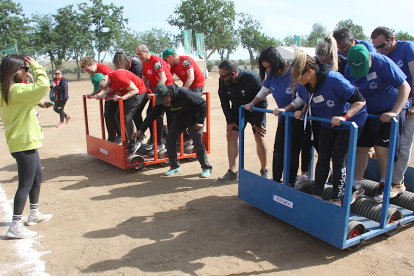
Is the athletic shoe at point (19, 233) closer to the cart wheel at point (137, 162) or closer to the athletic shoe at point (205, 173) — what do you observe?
the cart wheel at point (137, 162)

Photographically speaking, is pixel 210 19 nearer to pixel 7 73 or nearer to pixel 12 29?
pixel 12 29

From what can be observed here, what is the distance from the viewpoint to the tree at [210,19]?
4562cm

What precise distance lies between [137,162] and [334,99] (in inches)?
146

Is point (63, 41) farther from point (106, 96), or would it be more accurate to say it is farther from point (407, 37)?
point (407, 37)

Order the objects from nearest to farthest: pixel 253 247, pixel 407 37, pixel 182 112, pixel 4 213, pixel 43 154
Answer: pixel 253 247
pixel 4 213
pixel 182 112
pixel 43 154
pixel 407 37

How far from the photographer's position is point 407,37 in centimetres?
5100

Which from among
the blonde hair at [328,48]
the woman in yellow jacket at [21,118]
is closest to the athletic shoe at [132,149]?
the woman in yellow jacket at [21,118]

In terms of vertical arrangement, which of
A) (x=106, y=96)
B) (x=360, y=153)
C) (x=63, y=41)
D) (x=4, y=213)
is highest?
(x=63, y=41)

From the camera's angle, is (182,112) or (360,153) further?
(182,112)

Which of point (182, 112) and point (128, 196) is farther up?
point (182, 112)

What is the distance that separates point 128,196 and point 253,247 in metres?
2.21

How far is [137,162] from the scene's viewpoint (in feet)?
19.0

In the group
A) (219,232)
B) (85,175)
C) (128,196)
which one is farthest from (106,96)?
(219,232)

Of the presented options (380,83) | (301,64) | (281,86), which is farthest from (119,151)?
(380,83)
